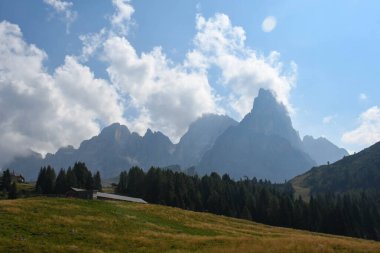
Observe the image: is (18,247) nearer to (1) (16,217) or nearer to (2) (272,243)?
(1) (16,217)

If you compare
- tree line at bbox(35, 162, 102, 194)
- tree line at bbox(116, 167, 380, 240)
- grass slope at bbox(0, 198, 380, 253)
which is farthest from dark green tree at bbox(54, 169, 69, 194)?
grass slope at bbox(0, 198, 380, 253)

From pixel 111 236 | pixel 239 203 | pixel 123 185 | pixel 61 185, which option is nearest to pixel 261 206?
pixel 239 203

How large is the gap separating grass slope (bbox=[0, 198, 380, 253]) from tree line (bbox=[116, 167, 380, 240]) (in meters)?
64.4

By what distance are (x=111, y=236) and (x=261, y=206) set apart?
319ft

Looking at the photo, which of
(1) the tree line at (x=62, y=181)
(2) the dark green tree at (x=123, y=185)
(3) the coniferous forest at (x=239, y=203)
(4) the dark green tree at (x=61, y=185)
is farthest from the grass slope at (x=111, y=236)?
(2) the dark green tree at (x=123, y=185)

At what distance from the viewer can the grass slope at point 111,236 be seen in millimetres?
39000

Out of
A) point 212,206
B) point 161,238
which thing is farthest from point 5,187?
point 161,238

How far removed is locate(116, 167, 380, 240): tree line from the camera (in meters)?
125

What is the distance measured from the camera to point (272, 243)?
42.1 m

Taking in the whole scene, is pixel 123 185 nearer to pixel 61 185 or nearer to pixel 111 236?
pixel 61 185

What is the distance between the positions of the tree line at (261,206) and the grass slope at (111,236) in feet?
211

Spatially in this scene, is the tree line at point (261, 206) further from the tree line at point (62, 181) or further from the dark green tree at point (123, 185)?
the tree line at point (62, 181)

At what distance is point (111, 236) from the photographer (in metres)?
46.1

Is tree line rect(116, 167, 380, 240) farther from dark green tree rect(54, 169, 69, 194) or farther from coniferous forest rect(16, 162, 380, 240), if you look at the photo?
dark green tree rect(54, 169, 69, 194)
